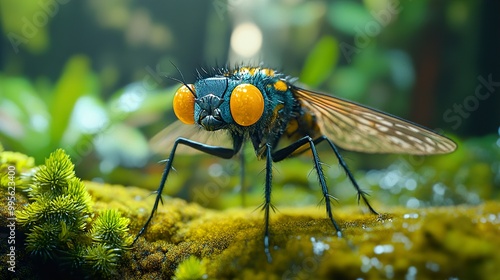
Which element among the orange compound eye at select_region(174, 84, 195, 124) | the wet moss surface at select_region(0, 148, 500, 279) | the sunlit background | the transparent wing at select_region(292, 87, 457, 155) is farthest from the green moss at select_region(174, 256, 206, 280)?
the sunlit background

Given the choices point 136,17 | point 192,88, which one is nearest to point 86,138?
point 192,88

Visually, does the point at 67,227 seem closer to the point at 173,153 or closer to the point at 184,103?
the point at 173,153

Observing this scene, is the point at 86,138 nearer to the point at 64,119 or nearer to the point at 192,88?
the point at 64,119

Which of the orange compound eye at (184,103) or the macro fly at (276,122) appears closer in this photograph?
the macro fly at (276,122)

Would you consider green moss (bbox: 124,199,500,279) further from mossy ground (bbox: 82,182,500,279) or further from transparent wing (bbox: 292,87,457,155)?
transparent wing (bbox: 292,87,457,155)

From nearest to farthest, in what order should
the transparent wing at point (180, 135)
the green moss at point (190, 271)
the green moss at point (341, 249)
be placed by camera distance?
the green moss at point (341, 249) < the green moss at point (190, 271) < the transparent wing at point (180, 135)

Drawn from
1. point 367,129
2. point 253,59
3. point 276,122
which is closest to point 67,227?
point 276,122

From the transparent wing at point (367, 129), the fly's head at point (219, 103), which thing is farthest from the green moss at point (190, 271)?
the transparent wing at point (367, 129)

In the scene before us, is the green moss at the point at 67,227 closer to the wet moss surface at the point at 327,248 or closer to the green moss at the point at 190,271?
the wet moss surface at the point at 327,248

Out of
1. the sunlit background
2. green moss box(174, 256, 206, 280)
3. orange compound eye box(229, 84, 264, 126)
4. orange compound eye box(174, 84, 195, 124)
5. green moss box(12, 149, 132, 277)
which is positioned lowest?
green moss box(174, 256, 206, 280)
